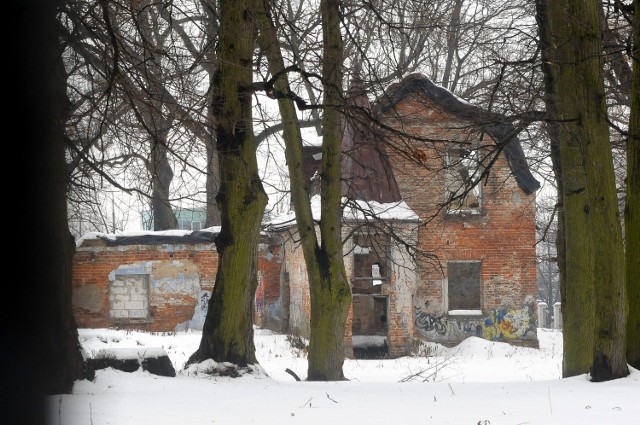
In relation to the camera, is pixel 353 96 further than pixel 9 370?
Yes

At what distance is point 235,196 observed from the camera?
1148 centimetres

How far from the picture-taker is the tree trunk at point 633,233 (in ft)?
35.3

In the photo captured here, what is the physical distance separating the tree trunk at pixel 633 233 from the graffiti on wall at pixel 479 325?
1552 centimetres

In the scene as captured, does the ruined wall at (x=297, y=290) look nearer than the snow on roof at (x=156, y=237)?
Yes

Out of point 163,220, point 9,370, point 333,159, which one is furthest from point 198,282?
point 9,370

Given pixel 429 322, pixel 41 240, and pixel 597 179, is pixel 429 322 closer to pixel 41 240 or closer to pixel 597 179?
pixel 597 179

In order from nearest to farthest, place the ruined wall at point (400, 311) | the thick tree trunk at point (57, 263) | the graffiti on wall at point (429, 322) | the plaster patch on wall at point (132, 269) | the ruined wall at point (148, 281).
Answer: the thick tree trunk at point (57, 263) < the ruined wall at point (400, 311) < the graffiti on wall at point (429, 322) < the ruined wall at point (148, 281) < the plaster patch on wall at point (132, 269)

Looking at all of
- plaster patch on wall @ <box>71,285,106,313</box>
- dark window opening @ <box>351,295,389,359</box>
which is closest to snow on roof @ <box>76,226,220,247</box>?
plaster patch on wall @ <box>71,285,106,313</box>

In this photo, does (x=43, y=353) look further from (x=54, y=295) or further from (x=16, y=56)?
(x=16, y=56)

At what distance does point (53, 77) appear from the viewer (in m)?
9.02

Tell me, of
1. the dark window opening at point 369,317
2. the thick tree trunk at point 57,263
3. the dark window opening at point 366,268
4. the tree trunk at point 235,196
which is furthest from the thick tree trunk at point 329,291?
the dark window opening at point 369,317

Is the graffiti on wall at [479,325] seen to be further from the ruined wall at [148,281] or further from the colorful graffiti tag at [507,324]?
the ruined wall at [148,281]

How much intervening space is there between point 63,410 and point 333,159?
7.02 meters

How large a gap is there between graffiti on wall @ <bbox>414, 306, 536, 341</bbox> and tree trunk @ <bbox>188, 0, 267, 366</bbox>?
15096 millimetres
